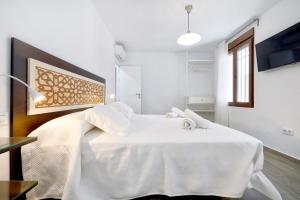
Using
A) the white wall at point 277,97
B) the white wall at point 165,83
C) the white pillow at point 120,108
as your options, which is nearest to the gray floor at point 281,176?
the white wall at point 277,97

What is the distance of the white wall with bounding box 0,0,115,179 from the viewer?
39.6 inches

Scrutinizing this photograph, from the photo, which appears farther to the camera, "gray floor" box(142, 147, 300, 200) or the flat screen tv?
the flat screen tv

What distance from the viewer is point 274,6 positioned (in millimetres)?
2664

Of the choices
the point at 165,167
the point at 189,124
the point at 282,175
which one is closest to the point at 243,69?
the point at 282,175

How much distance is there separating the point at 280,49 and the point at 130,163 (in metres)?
2.84

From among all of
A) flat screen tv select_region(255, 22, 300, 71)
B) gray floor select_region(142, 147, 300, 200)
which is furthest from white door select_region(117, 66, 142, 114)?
gray floor select_region(142, 147, 300, 200)

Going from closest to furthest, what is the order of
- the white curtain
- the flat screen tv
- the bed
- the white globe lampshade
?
1. the bed
2. the flat screen tv
3. the white globe lampshade
4. the white curtain

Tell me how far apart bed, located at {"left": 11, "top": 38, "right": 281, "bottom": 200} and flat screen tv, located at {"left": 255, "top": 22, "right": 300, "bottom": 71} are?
182 centimetres

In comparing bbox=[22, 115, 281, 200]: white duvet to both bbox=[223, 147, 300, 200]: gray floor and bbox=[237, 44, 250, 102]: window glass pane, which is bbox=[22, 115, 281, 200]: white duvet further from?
bbox=[237, 44, 250, 102]: window glass pane

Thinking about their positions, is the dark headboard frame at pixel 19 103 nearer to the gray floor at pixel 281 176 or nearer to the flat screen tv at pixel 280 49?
the gray floor at pixel 281 176

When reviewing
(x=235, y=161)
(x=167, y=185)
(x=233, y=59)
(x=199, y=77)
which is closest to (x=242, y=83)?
(x=233, y=59)

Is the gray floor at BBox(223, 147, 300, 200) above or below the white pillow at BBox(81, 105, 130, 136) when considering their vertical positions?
below

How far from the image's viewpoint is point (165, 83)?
16.9 feet

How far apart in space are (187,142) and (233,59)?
3.65m
